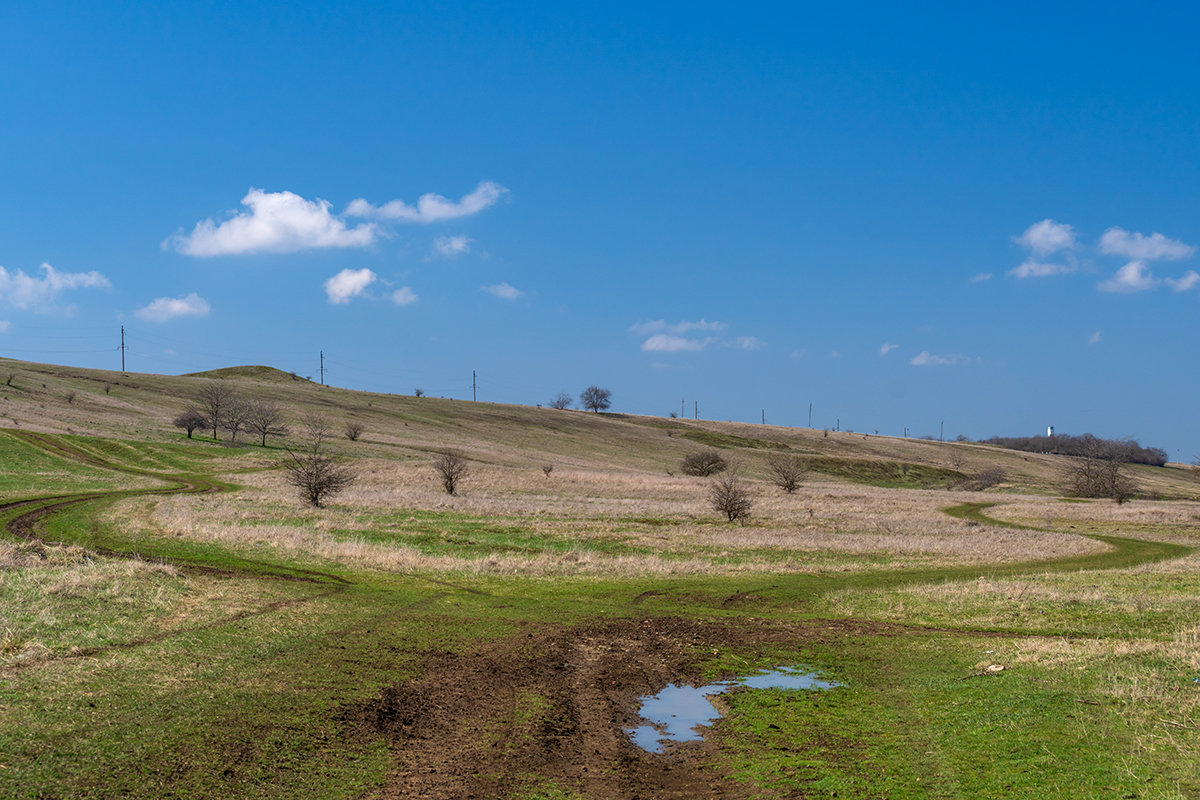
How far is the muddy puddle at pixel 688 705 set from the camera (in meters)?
11.9

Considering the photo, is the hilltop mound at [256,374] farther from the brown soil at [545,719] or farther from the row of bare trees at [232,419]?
the brown soil at [545,719]

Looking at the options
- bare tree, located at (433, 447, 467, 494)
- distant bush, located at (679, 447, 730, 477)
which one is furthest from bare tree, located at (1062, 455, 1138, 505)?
bare tree, located at (433, 447, 467, 494)

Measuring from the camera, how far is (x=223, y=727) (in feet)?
35.0

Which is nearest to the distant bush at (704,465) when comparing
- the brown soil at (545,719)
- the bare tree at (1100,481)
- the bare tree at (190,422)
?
the bare tree at (1100,481)

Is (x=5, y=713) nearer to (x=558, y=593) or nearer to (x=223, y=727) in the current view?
(x=223, y=727)

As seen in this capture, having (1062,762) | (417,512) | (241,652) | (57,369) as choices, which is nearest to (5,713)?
(241,652)

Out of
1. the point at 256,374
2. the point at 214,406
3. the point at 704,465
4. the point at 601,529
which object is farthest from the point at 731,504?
the point at 256,374

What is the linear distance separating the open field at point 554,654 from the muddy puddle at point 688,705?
369 mm

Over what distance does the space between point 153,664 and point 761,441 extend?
501 feet

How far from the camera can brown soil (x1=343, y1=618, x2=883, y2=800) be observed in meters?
9.85

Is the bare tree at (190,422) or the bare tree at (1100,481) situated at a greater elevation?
the bare tree at (190,422)

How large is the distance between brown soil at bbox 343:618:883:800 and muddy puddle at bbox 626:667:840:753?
25 centimetres

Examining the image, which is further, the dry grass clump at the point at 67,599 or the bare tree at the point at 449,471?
the bare tree at the point at 449,471

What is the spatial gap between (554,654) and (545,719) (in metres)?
4.23
